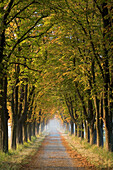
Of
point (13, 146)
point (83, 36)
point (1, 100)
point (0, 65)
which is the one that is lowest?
point (13, 146)

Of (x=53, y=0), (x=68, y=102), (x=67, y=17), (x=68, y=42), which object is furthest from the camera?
(x=68, y=102)

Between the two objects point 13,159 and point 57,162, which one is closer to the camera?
point 13,159

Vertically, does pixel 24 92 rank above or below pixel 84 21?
below

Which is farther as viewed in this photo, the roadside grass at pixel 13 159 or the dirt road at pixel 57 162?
the dirt road at pixel 57 162

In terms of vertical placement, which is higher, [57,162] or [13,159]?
[13,159]

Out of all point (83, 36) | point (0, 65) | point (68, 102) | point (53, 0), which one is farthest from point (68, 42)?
point (68, 102)

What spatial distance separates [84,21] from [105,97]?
199 inches

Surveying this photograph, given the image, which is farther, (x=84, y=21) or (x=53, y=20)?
(x=84, y=21)

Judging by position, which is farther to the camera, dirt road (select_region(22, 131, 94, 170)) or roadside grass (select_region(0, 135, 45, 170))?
dirt road (select_region(22, 131, 94, 170))

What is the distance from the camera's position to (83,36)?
53.7 ft

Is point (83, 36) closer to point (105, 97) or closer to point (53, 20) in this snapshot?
point (53, 20)

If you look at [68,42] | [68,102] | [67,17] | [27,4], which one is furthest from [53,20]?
[68,102]

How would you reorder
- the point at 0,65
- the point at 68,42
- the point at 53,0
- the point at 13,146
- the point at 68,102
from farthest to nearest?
the point at 68,102 < the point at 13,146 < the point at 68,42 < the point at 53,0 < the point at 0,65

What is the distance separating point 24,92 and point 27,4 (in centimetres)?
1353
